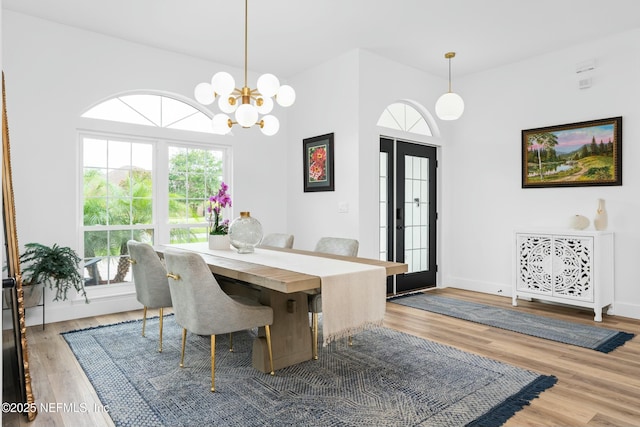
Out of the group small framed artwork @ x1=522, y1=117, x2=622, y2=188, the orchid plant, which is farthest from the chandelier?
small framed artwork @ x1=522, y1=117, x2=622, y2=188

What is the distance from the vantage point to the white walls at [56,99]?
374 cm

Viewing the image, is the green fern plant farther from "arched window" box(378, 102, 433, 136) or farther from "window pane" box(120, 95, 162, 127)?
"arched window" box(378, 102, 433, 136)

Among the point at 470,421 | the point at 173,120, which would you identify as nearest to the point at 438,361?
the point at 470,421

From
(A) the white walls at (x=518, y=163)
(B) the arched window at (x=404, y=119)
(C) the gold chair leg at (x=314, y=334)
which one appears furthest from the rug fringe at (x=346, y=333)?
(A) the white walls at (x=518, y=163)

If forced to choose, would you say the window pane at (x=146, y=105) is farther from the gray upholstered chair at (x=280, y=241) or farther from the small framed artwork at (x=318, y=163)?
the gray upholstered chair at (x=280, y=241)

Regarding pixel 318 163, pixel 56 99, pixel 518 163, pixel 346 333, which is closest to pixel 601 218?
pixel 518 163

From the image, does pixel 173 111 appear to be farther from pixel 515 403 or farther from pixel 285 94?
pixel 515 403

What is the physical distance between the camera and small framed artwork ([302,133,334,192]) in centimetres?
488

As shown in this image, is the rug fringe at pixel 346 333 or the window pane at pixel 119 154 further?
the window pane at pixel 119 154

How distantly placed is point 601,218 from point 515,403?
107 inches

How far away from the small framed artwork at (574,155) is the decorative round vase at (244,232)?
131 inches

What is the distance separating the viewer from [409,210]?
5.30 meters

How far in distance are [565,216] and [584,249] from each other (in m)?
0.62

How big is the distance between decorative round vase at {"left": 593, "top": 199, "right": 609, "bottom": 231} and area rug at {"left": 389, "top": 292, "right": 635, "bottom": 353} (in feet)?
3.38
